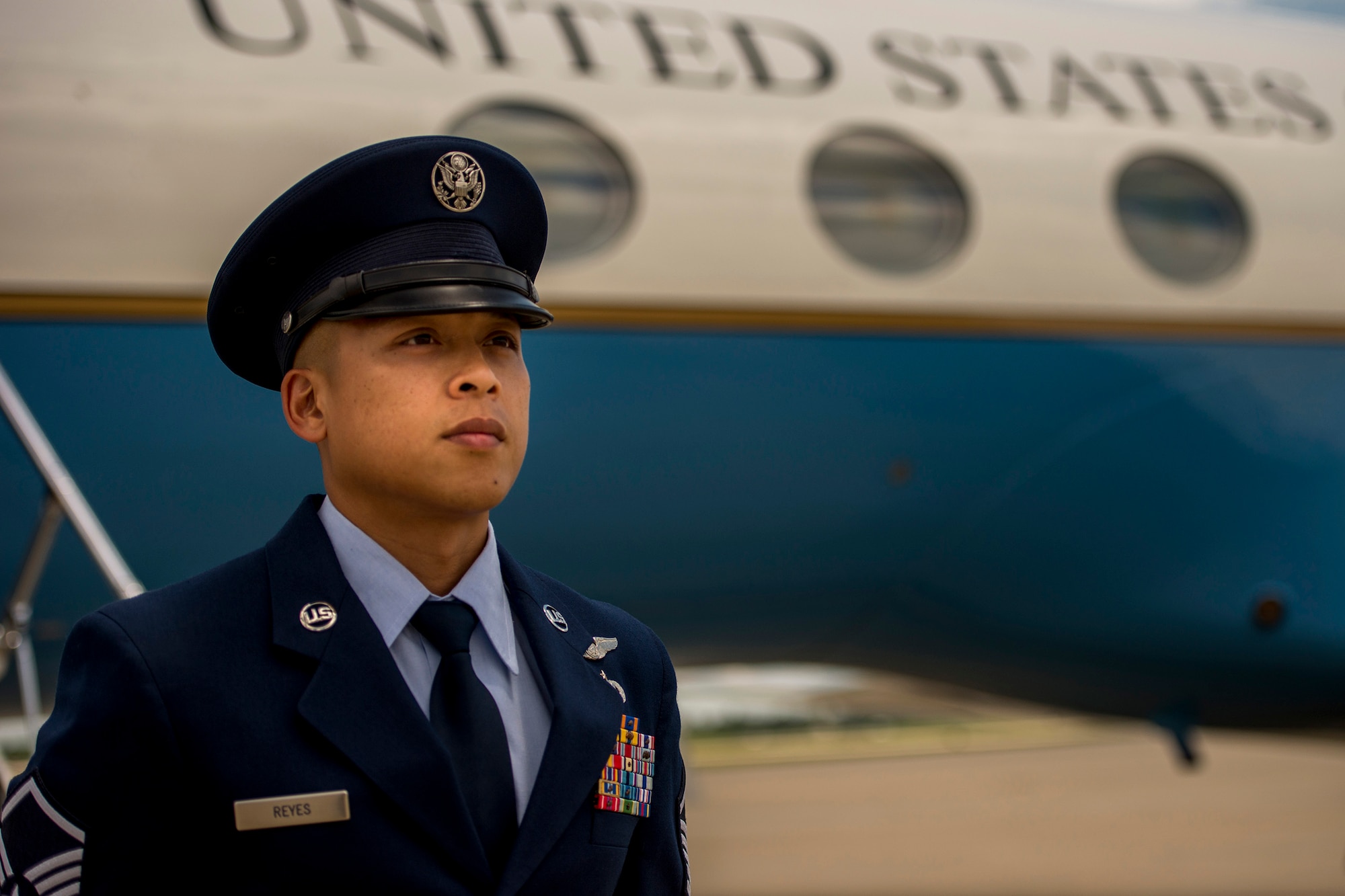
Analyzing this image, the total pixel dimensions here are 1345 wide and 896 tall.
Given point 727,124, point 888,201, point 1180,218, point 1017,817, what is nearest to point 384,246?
point 727,124

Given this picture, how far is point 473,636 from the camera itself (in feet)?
3.94

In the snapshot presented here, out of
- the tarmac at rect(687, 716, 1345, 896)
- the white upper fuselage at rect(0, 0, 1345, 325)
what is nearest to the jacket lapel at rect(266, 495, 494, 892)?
the white upper fuselage at rect(0, 0, 1345, 325)

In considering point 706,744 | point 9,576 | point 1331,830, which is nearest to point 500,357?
point 9,576

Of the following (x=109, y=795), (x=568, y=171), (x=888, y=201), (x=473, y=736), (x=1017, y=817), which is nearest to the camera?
(x=109, y=795)

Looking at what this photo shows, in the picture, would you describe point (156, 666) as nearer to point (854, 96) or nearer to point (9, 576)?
point (9, 576)

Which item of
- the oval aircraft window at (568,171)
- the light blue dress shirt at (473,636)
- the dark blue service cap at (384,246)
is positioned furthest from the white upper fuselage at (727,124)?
the light blue dress shirt at (473,636)

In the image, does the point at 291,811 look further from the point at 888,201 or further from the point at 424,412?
the point at 888,201

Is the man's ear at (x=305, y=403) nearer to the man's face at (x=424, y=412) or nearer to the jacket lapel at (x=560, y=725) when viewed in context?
the man's face at (x=424, y=412)

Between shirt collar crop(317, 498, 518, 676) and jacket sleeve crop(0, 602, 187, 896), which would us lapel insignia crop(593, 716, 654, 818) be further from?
jacket sleeve crop(0, 602, 187, 896)

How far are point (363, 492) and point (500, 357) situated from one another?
18 cm

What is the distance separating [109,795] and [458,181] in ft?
2.14

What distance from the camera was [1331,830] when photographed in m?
7.22

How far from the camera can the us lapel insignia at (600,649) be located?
1.27 m

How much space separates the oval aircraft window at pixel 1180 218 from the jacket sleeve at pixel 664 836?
3231 mm
